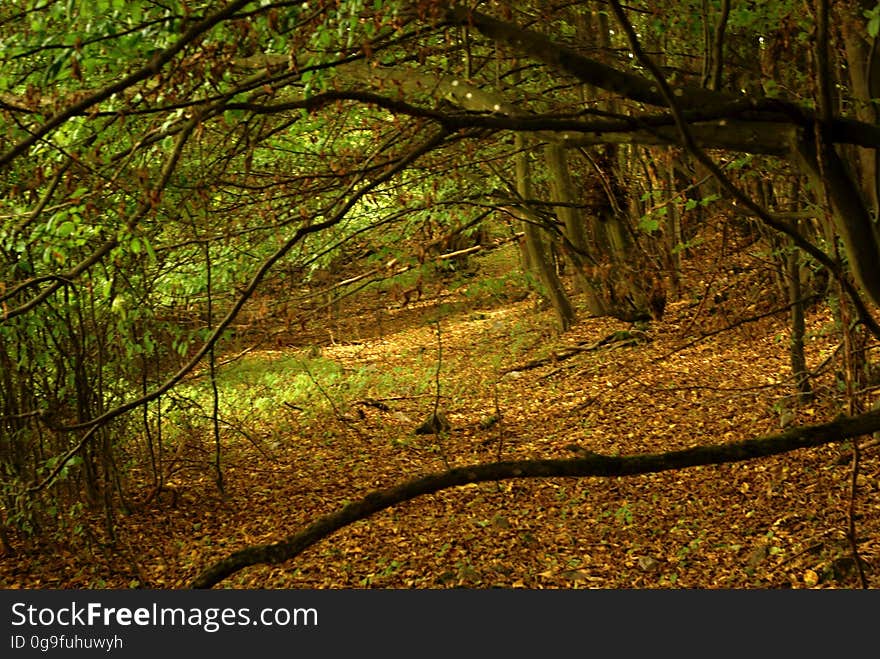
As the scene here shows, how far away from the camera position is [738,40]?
28.2ft

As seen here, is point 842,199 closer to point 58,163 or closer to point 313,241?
point 58,163

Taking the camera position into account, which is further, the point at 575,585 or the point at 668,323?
the point at 668,323

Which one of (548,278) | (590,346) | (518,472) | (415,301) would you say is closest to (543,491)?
(415,301)

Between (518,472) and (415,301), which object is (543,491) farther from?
(518,472)

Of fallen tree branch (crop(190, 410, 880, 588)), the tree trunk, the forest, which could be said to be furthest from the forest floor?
the tree trunk

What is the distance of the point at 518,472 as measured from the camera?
3389mm

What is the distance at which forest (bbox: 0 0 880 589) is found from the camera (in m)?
4.31

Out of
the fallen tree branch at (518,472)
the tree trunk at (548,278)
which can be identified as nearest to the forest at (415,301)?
the fallen tree branch at (518,472)

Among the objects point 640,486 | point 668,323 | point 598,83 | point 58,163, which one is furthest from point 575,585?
point 668,323

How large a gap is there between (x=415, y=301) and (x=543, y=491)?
2.34 m

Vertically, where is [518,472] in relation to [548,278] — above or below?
below

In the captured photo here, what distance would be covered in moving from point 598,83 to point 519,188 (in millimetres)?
10649

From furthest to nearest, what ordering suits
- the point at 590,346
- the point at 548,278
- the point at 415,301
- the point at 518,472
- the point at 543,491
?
1. the point at 548,278
2. the point at 590,346
3. the point at 415,301
4. the point at 543,491
5. the point at 518,472

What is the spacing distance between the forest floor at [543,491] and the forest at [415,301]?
0.13ft
